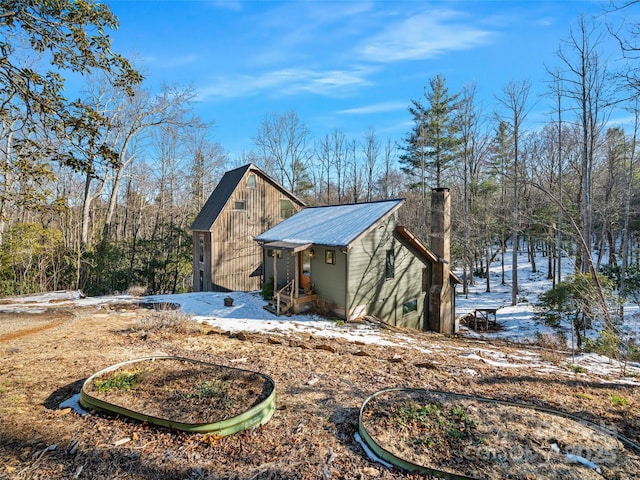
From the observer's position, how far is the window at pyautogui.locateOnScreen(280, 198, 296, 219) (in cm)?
2006

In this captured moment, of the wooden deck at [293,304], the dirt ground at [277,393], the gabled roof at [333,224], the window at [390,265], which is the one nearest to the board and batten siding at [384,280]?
the window at [390,265]

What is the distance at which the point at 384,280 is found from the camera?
13.0m

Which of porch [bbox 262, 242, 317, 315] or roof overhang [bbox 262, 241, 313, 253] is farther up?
roof overhang [bbox 262, 241, 313, 253]

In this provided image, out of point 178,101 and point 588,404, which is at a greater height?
point 178,101

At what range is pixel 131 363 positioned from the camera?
511 centimetres

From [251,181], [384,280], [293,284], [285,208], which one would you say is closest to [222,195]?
[251,181]

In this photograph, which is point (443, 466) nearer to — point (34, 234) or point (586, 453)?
point (586, 453)

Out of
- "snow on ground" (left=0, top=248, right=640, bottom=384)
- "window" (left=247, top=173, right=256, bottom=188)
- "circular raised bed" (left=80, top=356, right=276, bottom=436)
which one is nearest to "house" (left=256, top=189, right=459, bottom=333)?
"snow on ground" (left=0, top=248, right=640, bottom=384)

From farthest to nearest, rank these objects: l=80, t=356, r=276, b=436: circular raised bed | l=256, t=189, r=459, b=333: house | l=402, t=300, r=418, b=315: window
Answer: l=402, t=300, r=418, b=315: window → l=256, t=189, r=459, b=333: house → l=80, t=356, r=276, b=436: circular raised bed

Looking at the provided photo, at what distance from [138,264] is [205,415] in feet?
60.6

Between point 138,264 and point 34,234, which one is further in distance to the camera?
point 138,264

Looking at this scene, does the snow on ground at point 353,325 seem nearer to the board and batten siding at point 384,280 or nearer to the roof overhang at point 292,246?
the board and batten siding at point 384,280

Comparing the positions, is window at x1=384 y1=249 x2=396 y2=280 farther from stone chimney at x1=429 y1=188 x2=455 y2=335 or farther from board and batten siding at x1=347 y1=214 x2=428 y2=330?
stone chimney at x1=429 y1=188 x2=455 y2=335

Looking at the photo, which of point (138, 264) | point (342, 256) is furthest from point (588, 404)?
point (138, 264)
